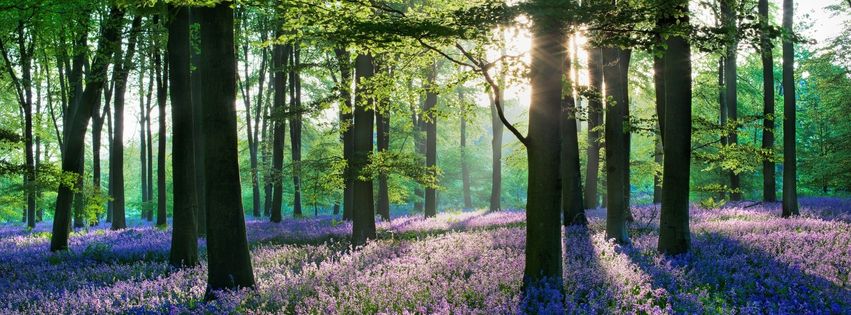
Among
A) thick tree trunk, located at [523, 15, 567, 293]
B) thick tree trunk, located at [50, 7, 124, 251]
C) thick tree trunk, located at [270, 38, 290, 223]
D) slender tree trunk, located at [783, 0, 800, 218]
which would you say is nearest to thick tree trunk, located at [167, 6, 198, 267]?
thick tree trunk, located at [50, 7, 124, 251]

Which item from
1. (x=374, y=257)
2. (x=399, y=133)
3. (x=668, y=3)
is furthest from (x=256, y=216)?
(x=668, y=3)

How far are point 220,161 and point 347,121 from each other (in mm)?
6970

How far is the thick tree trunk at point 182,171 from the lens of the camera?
421 inches

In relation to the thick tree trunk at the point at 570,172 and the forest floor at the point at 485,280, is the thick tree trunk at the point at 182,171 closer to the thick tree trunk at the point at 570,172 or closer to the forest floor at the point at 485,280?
the forest floor at the point at 485,280

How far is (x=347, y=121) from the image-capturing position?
14.3 meters

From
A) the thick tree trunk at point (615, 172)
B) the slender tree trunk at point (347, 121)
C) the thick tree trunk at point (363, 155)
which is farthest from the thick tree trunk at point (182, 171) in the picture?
the thick tree trunk at point (615, 172)

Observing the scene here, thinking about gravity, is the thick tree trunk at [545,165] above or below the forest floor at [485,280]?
above

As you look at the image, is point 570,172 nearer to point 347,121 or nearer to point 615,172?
point 615,172

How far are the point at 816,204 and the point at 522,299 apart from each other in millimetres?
19943

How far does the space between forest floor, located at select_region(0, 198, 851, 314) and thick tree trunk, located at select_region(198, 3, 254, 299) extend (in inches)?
17.7

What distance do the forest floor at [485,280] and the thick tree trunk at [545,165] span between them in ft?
1.36

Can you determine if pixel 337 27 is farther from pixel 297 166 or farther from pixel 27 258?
pixel 27 258

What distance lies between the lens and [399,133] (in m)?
29.8

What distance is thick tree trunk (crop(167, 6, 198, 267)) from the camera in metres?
10.7
